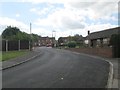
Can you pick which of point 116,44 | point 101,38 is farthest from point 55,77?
point 101,38

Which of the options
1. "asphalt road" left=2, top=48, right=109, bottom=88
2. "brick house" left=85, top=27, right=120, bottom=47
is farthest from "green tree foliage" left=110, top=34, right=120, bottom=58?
"brick house" left=85, top=27, right=120, bottom=47

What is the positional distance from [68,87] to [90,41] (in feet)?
204

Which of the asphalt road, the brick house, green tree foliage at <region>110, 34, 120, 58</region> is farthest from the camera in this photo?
the brick house

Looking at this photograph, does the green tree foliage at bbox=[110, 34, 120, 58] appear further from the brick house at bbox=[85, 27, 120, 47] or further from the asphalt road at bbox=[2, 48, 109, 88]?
the brick house at bbox=[85, 27, 120, 47]

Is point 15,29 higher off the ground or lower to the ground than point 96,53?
higher

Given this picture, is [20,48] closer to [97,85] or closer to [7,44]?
[7,44]

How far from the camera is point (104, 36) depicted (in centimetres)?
6281

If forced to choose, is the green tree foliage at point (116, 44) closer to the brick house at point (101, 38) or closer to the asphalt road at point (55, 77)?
the asphalt road at point (55, 77)

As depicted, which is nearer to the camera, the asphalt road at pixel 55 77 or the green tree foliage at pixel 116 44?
the asphalt road at pixel 55 77

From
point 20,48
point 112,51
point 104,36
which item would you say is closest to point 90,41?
point 104,36

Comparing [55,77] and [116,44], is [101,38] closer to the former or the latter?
[116,44]

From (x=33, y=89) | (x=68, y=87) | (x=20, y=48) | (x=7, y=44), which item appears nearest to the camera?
(x=33, y=89)

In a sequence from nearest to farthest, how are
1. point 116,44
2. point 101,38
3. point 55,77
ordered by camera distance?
1. point 55,77
2. point 116,44
3. point 101,38

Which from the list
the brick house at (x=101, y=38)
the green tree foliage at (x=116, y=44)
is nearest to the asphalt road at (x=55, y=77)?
the green tree foliage at (x=116, y=44)
